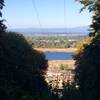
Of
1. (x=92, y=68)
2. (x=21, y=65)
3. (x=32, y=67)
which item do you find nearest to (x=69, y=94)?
(x=92, y=68)

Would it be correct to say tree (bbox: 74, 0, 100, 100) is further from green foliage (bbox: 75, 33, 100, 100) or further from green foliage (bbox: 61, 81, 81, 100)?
green foliage (bbox: 61, 81, 81, 100)

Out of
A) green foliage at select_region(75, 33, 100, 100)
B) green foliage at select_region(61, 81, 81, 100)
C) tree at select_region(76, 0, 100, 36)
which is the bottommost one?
green foliage at select_region(61, 81, 81, 100)

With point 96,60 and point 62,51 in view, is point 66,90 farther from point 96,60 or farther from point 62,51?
point 62,51

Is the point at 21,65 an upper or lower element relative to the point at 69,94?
upper

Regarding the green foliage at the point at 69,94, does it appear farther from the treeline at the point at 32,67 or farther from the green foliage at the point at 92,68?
the green foliage at the point at 92,68

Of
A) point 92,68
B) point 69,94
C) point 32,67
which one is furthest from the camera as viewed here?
point 32,67

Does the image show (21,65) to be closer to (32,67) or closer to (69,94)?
(32,67)

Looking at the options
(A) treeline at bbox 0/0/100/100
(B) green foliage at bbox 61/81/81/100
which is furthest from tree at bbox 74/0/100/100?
(B) green foliage at bbox 61/81/81/100

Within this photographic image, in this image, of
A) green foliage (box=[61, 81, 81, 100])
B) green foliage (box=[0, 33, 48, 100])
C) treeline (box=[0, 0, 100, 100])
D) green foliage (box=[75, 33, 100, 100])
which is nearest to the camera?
green foliage (box=[61, 81, 81, 100])

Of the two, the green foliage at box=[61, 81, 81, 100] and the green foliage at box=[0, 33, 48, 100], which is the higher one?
the green foliage at box=[0, 33, 48, 100]

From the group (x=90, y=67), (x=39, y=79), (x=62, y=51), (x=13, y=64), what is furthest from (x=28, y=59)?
(x=62, y=51)

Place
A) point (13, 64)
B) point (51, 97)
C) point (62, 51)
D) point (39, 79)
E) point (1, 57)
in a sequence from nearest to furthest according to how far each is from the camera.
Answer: point (51, 97), point (1, 57), point (13, 64), point (39, 79), point (62, 51)
